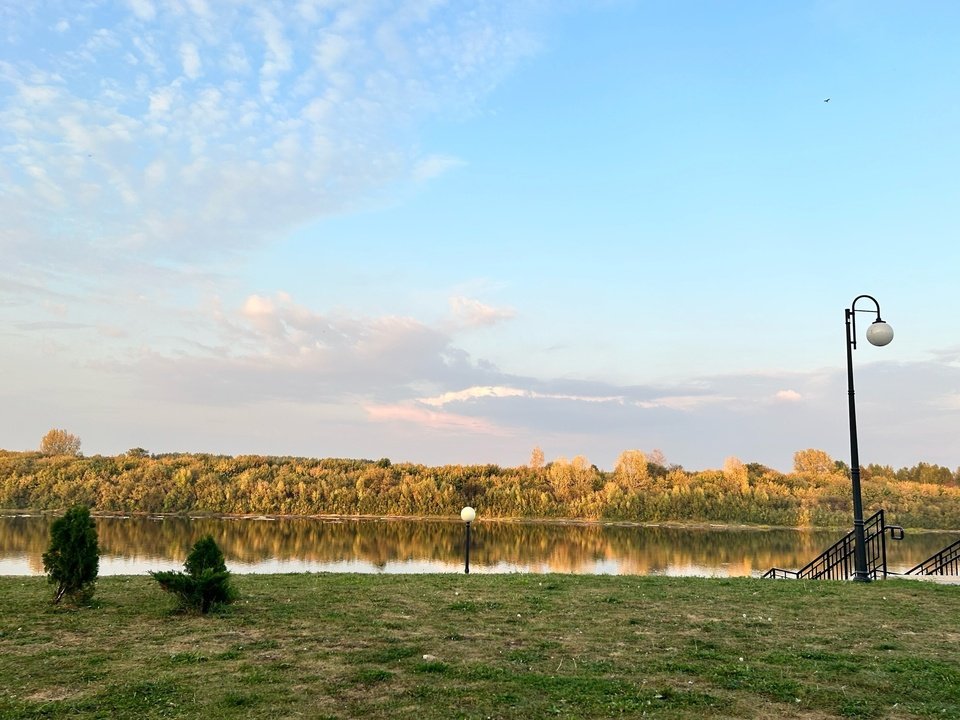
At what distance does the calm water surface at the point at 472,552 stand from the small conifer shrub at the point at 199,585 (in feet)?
49.2

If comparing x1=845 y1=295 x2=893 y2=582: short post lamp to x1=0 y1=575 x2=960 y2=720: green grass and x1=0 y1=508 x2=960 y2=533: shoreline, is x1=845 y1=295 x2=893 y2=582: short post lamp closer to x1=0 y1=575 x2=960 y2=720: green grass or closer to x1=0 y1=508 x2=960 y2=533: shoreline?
x1=0 y1=575 x2=960 y2=720: green grass

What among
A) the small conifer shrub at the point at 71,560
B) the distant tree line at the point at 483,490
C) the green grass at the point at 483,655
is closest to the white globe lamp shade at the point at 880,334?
the green grass at the point at 483,655

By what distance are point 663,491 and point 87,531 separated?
94.4 metres

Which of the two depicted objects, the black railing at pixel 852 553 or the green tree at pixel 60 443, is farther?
the green tree at pixel 60 443

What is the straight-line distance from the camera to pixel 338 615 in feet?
31.4

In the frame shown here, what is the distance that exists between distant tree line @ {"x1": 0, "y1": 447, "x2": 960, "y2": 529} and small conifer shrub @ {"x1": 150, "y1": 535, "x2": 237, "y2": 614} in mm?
88480

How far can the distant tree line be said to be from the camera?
91188 millimetres

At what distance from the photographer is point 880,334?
14438 mm

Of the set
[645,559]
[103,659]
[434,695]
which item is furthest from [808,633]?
[645,559]

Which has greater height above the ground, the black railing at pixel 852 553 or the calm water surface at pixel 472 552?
the black railing at pixel 852 553

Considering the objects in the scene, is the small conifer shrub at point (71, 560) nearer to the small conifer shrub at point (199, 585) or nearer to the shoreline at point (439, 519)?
the small conifer shrub at point (199, 585)

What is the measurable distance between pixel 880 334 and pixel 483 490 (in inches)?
3672

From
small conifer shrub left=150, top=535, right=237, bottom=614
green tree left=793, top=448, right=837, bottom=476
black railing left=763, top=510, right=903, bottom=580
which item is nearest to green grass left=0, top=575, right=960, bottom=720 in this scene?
small conifer shrub left=150, top=535, right=237, bottom=614

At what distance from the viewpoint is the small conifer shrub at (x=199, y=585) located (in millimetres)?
9516
